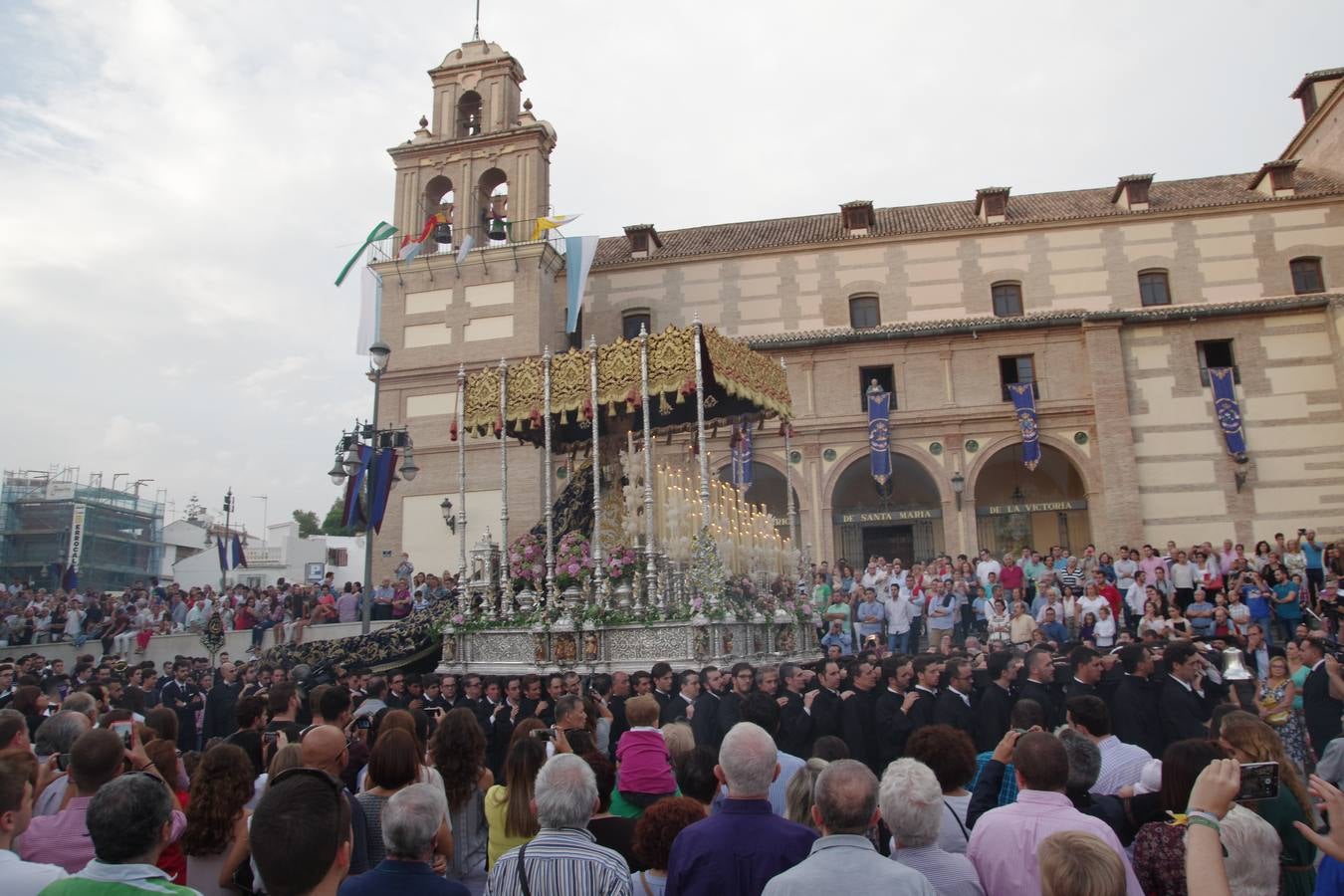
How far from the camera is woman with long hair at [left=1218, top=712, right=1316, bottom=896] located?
171 inches

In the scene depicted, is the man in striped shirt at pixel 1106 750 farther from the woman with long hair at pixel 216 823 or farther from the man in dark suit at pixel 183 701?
the man in dark suit at pixel 183 701

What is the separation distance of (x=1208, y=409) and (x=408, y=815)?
2771cm

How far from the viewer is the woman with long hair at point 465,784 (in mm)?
5379

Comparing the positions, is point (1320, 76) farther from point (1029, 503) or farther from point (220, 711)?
point (220, 711)

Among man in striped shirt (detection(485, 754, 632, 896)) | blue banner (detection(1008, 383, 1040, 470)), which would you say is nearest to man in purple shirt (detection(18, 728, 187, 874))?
man in striped shirt (detection(485, 754, 632, 896))

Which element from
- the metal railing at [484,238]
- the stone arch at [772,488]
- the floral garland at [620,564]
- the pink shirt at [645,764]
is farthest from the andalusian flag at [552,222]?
the pink shirt at [645,764]

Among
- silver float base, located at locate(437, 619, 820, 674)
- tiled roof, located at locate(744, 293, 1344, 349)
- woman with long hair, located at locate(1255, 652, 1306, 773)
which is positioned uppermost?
tiled roof, located at locate(744, 293, 1344, 349)

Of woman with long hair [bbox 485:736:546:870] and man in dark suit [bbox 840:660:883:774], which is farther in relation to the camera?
man in dark suit [bbox 840:660:883:774]

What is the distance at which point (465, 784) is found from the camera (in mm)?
5445

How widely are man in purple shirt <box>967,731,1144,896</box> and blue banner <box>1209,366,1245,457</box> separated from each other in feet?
83.8

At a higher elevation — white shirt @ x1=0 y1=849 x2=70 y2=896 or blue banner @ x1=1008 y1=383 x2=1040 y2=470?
blue banner @ x1=1008 y1=383 x2=1040 y2=470

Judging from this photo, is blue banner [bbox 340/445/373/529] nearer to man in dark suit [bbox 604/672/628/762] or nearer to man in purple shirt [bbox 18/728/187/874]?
man in dark suit [bbox 604/672/628/762]

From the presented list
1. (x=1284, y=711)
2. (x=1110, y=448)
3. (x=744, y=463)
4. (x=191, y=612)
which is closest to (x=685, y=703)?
(x=1284, y=711)

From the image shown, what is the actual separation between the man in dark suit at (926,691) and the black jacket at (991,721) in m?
0.39
